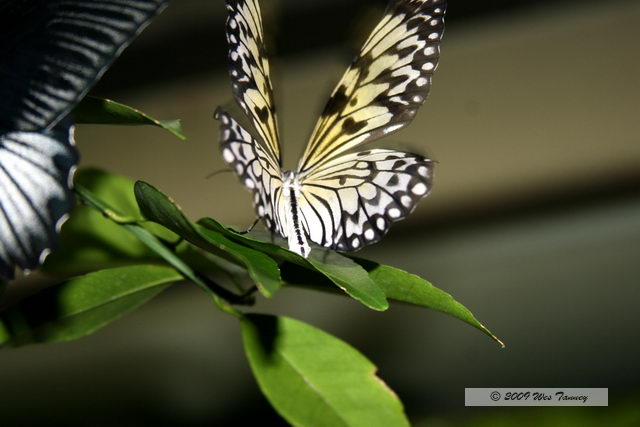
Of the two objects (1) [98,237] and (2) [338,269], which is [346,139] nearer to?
(2) [338,269]

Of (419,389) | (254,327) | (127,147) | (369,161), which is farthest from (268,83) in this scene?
(127,147)

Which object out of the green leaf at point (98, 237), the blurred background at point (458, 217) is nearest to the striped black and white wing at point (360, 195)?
the green leaf at point (98, 237)

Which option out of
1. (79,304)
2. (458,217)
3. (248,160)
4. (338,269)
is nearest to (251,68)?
(248,160)

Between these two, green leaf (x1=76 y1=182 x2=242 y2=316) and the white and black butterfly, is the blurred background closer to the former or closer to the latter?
green leaf (x1=76 y1=182 x2=242 y2=316)

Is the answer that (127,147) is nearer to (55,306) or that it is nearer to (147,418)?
(147,418)

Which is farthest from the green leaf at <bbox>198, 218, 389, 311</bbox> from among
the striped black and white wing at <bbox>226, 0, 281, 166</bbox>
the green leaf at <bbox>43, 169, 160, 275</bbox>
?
the green leaf at <bbox>43, 169, 160, 275</bbox>

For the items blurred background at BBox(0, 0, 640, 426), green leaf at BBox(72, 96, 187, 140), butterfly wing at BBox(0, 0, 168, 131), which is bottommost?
blurred background at BBox(0, 0, 640, 426)

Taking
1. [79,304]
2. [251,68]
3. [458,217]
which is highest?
[251,68]
